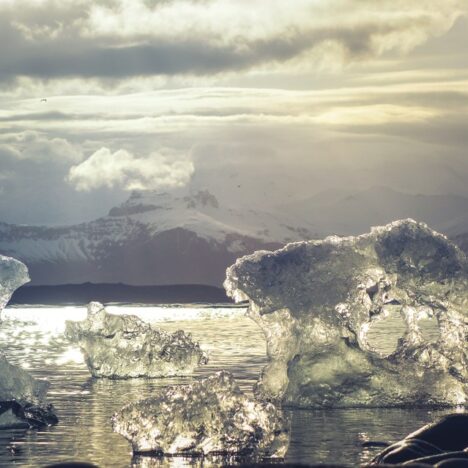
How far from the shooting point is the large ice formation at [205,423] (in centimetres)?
3444

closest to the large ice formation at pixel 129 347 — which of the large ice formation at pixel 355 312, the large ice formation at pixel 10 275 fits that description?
the large ice formation at pixel 10 275

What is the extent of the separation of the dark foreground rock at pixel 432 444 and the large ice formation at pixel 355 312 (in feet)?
45.8

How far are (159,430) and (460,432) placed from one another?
27.2 feet

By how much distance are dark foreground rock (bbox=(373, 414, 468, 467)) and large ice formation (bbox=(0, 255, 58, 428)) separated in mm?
14679

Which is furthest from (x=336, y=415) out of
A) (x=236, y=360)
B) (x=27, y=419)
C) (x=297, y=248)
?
(x=236, y=360)

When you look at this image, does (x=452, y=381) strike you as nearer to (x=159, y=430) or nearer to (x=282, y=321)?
(x=282, y=321)

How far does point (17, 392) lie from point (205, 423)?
10851mm

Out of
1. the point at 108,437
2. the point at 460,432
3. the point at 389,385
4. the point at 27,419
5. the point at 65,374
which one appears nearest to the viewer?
the point at 460,432

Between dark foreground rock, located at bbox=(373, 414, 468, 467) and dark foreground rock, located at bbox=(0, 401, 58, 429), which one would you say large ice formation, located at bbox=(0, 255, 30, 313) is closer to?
dark foreground rock, located at bbox=(0, 401, 58, 429)

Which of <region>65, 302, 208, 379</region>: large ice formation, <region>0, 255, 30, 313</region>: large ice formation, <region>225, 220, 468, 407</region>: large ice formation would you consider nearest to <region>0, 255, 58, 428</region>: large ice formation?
<region>0, 255, 30, 313</region>: large ice formation

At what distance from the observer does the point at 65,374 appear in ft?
206

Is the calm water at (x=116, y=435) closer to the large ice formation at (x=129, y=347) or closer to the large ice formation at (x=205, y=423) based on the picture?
the large ice formation at (x=205, y=423)

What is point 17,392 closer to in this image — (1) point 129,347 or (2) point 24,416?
(2) point 24,416

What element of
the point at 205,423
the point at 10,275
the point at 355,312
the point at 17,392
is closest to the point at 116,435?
the point at 205,423
